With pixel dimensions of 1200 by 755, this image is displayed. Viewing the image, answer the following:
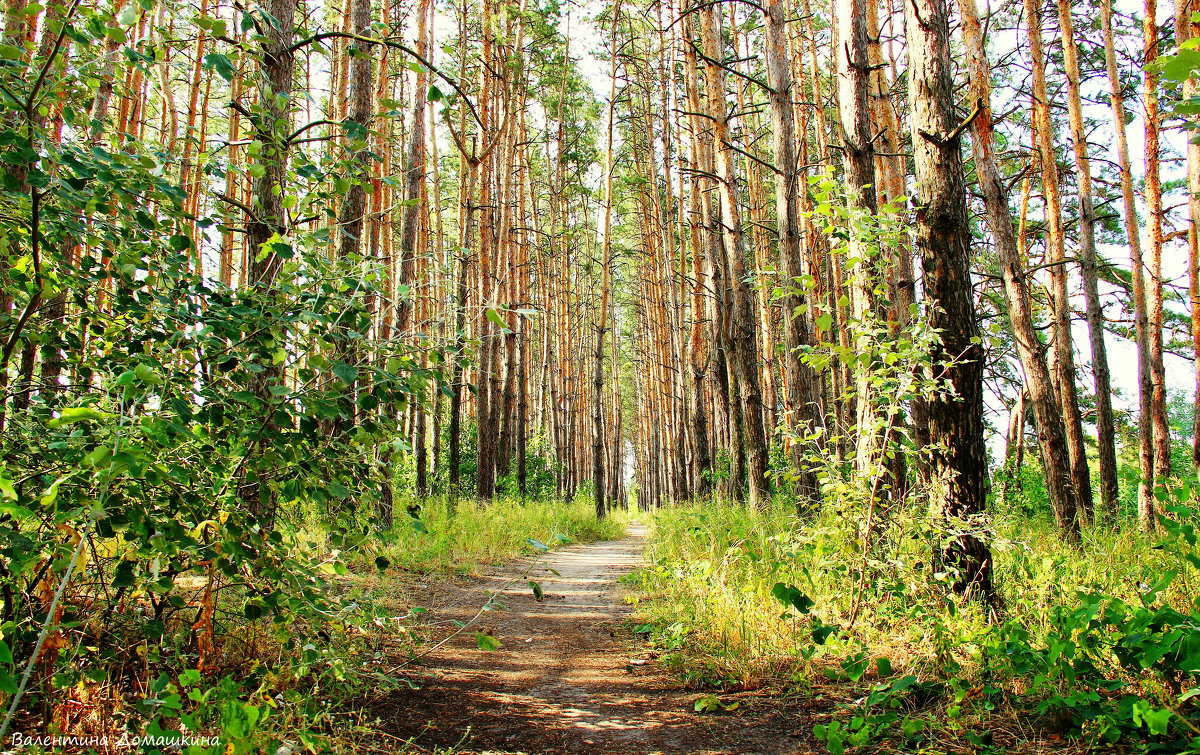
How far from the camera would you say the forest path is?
2.50 meters

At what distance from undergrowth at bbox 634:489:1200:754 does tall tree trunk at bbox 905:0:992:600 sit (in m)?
0.20

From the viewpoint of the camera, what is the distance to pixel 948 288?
3.40 m

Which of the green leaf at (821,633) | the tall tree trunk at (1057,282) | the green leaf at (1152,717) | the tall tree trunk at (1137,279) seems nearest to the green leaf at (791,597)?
the green leaf at (821,633)

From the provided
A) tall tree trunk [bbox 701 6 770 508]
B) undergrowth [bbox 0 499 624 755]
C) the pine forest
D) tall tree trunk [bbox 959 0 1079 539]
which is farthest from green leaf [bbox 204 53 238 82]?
tall tree trunk [bbox 701 6 770 508]

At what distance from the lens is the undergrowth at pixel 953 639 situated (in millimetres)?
2133

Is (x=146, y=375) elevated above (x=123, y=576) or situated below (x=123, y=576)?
above

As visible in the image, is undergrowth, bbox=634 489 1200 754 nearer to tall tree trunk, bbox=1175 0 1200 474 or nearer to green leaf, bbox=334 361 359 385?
green leaf, bbox=334 361 359 385

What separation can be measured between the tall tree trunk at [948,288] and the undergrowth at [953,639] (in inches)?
7.8

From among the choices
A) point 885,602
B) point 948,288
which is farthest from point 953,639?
point 948,288

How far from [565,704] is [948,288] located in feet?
10.1

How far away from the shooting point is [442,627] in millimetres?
4230

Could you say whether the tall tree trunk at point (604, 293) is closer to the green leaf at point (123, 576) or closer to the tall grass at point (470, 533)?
the tall grass at point (470, 533)

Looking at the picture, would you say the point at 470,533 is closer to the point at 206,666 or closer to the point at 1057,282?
the point at 206,666

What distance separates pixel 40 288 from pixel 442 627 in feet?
10.5
